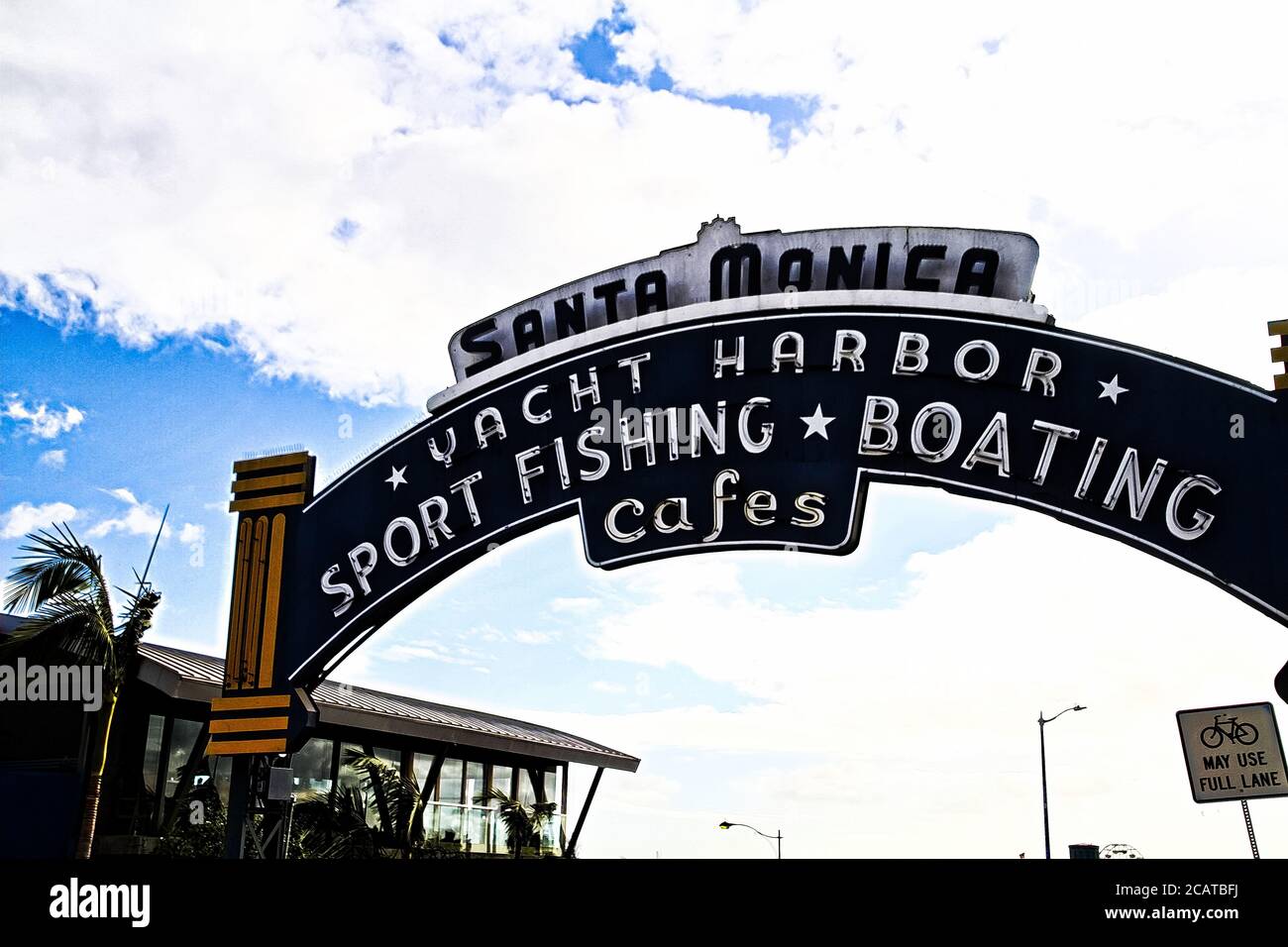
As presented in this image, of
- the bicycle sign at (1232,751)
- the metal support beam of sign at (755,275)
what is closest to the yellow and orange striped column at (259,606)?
the metal support beam of sign at (755,275)

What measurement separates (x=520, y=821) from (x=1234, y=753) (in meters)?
16.5

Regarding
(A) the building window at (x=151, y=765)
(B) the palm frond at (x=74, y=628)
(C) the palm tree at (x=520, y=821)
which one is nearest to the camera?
(B) the palm frond at (x=74, y=628)

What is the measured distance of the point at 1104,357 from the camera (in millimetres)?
13531

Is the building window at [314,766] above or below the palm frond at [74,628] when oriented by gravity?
→ below

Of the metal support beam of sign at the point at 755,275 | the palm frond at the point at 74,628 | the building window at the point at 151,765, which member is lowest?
the building window at the point at 151,765

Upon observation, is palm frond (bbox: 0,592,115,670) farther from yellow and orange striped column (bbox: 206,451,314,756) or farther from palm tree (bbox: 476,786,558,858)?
palm tree (bbox: 476,786,558,858)

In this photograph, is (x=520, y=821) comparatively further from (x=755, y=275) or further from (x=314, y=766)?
(x=755, y=275)

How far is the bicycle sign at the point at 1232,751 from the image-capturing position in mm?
8844

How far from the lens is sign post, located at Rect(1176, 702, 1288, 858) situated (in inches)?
348

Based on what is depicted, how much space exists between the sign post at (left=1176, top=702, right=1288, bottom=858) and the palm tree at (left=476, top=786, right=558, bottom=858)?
15941 millimetres

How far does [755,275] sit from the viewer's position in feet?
50.8

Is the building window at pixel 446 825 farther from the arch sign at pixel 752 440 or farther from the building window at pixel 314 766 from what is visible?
the arch sign at pixel 752 440

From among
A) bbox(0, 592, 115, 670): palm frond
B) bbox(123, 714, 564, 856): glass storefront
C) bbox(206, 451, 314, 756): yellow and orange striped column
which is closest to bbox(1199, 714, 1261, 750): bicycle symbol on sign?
bbox(206, 451, 314, 756): yellow and orange striped column
